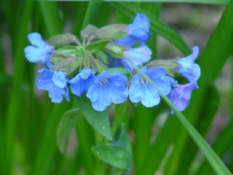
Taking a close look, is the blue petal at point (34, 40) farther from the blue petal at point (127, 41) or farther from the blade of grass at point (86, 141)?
the blade of grass at point (86, 141)

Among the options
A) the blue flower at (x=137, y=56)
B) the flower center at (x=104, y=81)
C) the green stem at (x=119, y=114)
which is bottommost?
the green stem at (x=119, y=114)

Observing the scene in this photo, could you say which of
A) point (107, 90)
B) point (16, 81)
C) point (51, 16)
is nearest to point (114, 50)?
point (107, 90)

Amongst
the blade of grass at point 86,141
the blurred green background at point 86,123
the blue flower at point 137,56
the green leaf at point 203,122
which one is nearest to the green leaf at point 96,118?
the blue flower at point 137,56

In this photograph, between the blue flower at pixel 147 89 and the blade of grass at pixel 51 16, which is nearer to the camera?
the blue flower at pixel 147 89

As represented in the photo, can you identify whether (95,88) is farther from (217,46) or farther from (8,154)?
(8,154)

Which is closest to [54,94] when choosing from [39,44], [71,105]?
[39,44]

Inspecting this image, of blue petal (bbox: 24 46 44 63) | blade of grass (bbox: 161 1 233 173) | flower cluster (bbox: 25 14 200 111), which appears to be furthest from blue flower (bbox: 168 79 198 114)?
blue petal (bbox: 24 46 44 63)

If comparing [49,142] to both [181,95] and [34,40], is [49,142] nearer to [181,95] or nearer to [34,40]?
[34,40]
